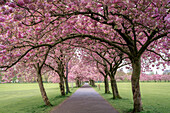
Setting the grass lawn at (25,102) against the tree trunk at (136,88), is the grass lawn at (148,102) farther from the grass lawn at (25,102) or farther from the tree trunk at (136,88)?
the grass lawn at (25,102)

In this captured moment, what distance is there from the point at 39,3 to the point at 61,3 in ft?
8.09

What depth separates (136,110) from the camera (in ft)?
31.0

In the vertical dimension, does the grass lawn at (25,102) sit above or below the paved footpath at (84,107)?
below

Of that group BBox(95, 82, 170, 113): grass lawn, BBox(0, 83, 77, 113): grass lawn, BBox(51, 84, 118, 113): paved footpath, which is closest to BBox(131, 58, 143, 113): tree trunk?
BBox(95, 82, 170, 113): grass lawn

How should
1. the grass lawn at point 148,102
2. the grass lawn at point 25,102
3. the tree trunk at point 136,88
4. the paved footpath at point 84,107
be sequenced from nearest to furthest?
the tree trunk at point 136,88, the paved footpath at point 84,107, the grass lawn at point 148,102, the grass lawn at point 25,102

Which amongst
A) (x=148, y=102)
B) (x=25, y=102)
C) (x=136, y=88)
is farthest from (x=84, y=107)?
(x=25, y=102)

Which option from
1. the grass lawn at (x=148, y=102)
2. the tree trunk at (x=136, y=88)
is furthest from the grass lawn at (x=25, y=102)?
the tree trunk at (x=136, y=88)

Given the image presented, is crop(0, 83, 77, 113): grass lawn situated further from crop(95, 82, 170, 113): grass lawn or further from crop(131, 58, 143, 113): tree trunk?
crop(131, 58, 143, 113): tree trunk

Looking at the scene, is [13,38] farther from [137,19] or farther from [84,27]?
[137,19]

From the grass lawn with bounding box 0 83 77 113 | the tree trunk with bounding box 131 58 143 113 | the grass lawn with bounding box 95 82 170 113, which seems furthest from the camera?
the grass lawn with bounding box 0 83 77 113

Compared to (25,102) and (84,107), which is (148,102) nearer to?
(84,107)

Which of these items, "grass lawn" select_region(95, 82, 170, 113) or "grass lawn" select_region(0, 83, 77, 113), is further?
"grass lawn" select_region(0, 83, 77, 113)

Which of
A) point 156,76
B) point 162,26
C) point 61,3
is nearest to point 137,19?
point 162,26

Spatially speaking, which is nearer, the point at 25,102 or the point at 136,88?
the point at 136,88
